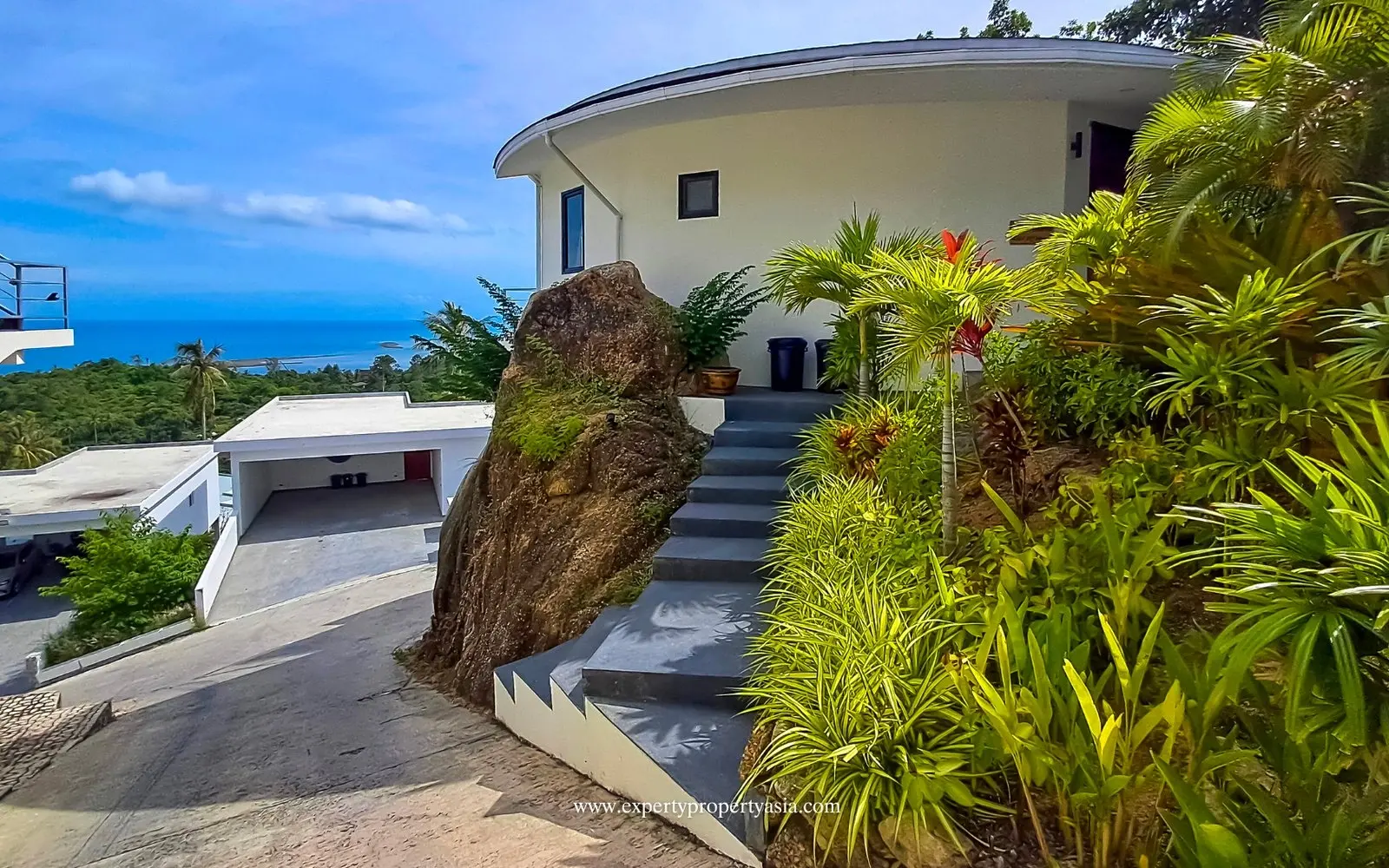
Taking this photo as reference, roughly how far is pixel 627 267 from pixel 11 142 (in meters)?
63.4

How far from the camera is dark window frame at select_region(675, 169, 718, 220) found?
862 cm

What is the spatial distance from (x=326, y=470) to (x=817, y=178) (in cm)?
1860

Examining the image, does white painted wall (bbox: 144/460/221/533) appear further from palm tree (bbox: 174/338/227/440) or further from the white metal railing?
palm tree (bbox: 174/338/227/440)

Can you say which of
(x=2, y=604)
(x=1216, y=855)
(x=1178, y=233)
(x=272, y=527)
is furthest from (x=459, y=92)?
(x=1216, y=855)

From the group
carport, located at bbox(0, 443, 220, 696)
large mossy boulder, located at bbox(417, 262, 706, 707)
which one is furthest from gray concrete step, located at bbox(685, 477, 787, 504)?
carport, located at bbox(0, 443, 220, 696)

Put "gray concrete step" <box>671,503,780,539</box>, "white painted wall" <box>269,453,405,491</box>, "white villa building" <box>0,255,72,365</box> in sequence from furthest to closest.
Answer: "white painted wall" <box>269,453,405,491</box>
"white villa building" <box>0,255,72,365</box>
"gray concrete step" <box>671,503,780,539</box>

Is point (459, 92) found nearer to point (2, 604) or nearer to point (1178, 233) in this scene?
point (2, 604)

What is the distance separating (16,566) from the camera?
16.4m

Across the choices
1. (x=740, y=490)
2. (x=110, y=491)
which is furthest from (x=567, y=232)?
(x=110, y=491)

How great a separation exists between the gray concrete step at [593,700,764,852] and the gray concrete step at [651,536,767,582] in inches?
54.6

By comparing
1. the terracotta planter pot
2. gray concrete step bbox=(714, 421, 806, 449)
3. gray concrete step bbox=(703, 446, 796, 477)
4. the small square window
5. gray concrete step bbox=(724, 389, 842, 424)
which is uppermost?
the small square window

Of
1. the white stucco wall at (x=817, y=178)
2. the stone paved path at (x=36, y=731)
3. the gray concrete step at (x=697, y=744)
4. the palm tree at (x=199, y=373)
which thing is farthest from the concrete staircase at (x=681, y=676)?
the palm tree at (x=199, y=373)

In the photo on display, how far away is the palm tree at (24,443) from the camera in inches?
1086

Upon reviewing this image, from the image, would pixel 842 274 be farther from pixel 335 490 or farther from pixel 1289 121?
pixel 335 490
